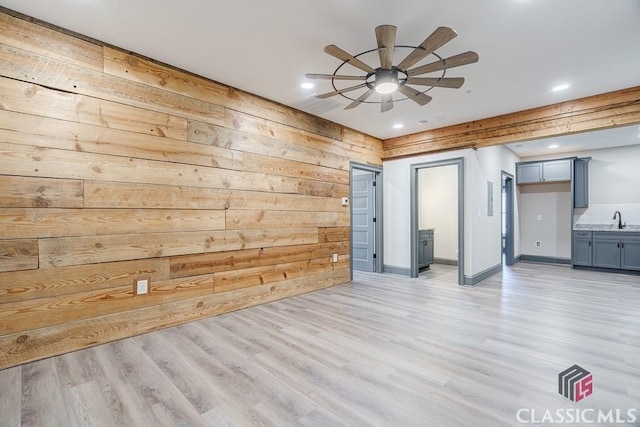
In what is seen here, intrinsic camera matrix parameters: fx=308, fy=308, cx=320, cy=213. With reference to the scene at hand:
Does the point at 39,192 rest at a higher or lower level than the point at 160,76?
lower

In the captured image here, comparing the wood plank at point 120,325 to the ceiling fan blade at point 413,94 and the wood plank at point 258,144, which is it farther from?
the ceiling fan blade at point 413,94

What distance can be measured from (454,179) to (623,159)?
10.6 feet

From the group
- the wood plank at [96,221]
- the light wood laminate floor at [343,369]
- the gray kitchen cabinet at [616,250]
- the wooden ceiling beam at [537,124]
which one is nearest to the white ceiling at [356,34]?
the wooden ceiling beam at [537,124]

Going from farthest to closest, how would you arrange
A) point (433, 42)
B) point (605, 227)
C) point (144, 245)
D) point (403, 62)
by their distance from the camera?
point (605, 227)
point (144, 245)
point (403, 62)
point (433, 42)

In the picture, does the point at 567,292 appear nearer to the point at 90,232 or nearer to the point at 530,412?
the point at 530,412

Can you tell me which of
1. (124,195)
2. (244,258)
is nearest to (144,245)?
(124,195)

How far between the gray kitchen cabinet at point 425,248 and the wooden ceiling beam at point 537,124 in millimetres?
1666

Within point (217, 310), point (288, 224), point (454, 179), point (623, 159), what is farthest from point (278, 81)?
point (623, 159)

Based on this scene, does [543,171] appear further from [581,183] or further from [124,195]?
[124,195]

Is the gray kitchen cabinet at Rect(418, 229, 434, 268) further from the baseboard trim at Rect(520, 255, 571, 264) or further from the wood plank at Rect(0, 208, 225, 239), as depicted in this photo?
the wood plank at Rect(0, 208, 225, 239)

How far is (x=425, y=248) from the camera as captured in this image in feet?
20.5

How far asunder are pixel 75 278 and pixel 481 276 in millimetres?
5572

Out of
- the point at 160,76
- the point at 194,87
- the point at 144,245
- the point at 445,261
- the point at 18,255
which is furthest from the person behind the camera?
the point at 445,261

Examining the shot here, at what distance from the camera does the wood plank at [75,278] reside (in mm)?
2336
